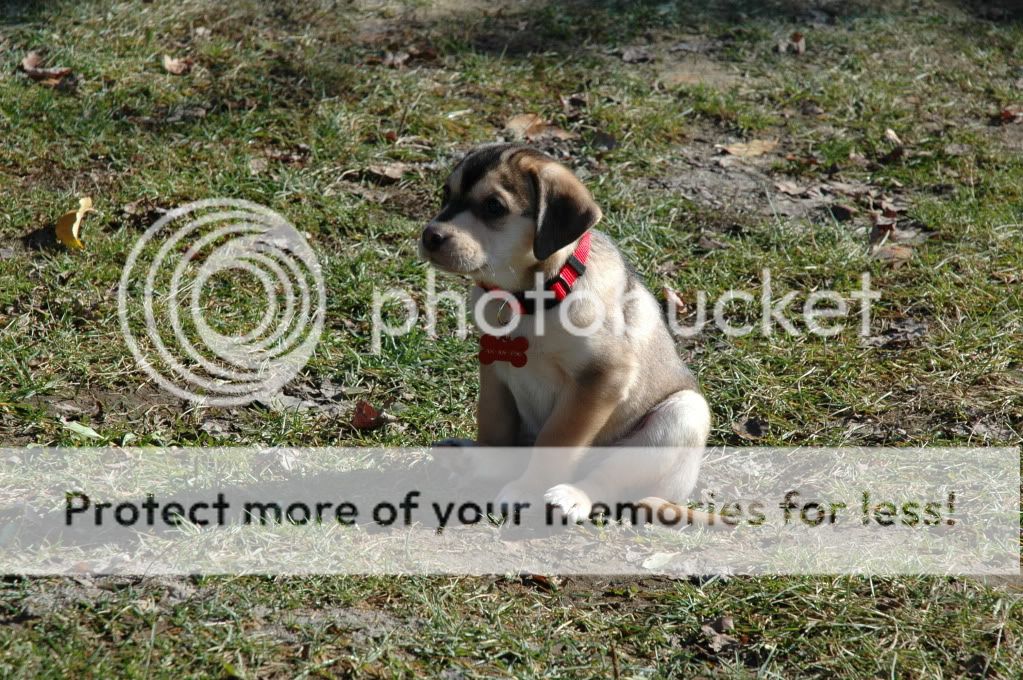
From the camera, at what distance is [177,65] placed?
6.61 meters

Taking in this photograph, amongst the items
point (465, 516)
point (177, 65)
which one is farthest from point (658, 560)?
point (177, 65)

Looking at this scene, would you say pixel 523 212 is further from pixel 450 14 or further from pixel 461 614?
pixel 450 14

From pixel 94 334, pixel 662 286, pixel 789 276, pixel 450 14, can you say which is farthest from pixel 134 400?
pixel 450 14

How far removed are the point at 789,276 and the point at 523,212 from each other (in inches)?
93.7

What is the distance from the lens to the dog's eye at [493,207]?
3475 millimetres

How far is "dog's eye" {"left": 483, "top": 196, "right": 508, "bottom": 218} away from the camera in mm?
3475

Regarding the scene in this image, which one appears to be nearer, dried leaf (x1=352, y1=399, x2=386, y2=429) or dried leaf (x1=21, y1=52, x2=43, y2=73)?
dried leaf (x1=352, y1=399, x2=386, y2=429)

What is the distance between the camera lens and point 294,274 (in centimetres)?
519

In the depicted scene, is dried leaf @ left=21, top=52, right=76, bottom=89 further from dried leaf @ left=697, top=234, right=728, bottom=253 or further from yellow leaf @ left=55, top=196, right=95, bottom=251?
dried leaf @ left=697, top=234, right=728, bottom=253

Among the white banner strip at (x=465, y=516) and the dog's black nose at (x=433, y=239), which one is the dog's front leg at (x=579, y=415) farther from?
the dog's black nose at (x=433, y=239)

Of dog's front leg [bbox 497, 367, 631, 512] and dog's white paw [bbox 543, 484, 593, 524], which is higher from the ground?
dog's front leg [bbox 497, 367, 631, 512]

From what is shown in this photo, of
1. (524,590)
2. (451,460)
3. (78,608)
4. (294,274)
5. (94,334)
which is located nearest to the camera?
(78,608)

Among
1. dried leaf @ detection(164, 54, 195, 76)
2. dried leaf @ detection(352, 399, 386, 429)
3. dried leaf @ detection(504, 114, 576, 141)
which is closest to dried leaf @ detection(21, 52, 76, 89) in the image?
dried leaf @ detection(164, 54, 195, 76)

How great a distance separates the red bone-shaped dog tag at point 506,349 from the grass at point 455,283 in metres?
0.71
